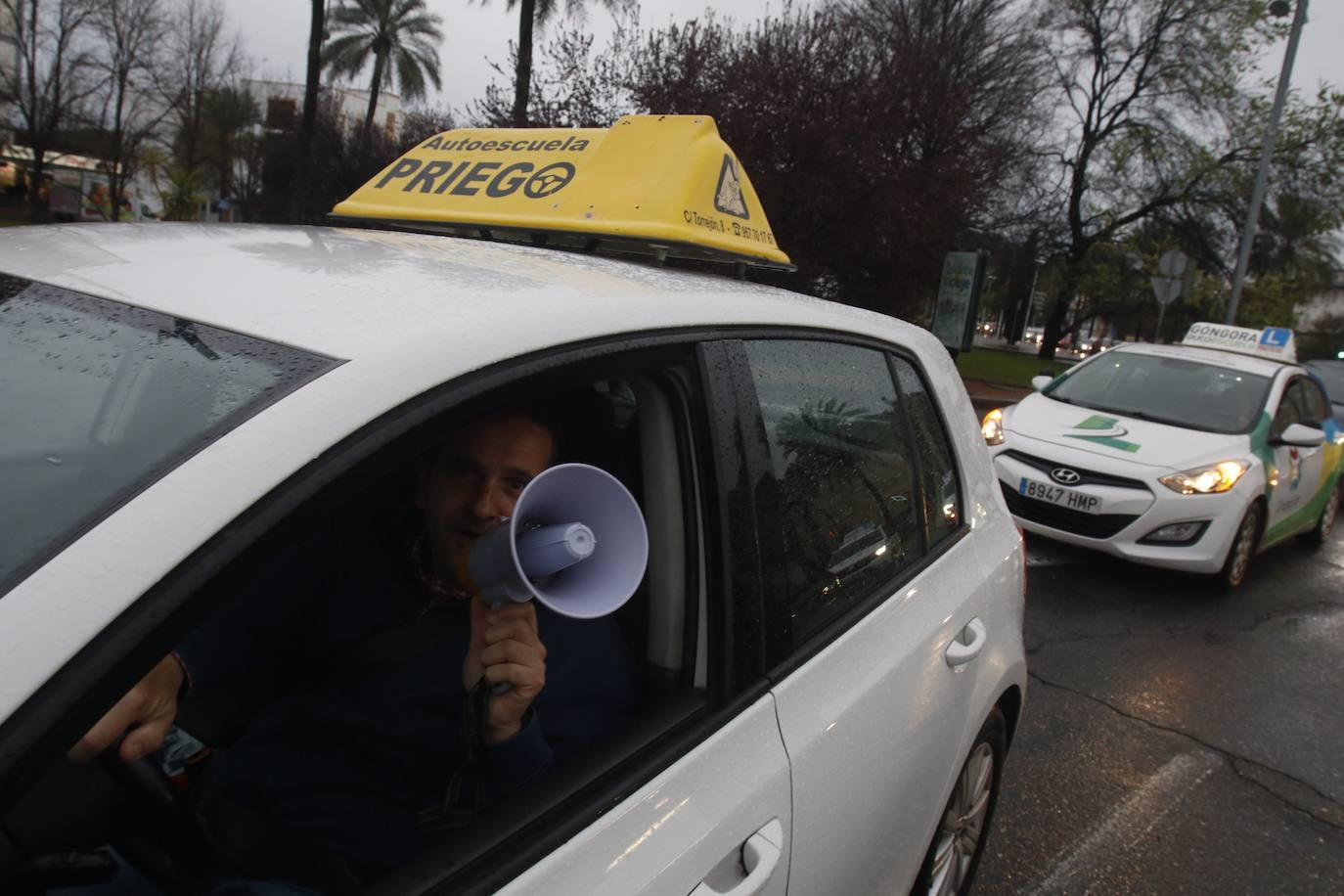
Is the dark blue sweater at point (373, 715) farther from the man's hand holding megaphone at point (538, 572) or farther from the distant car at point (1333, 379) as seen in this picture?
the distant car at point (1333, 379)

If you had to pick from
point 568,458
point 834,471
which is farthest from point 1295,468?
point 568,458

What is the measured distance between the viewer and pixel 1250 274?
107 ft

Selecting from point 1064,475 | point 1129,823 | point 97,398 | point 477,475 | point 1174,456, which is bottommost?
point 1129,823

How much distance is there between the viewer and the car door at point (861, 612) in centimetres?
149

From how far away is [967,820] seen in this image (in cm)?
229

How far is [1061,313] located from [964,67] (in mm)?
17179

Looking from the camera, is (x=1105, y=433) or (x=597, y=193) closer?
(x=597, y=193)

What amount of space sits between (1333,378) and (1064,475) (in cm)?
1140

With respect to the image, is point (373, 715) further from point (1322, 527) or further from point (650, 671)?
point (1322, 527)

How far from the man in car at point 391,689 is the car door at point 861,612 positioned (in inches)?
12.3

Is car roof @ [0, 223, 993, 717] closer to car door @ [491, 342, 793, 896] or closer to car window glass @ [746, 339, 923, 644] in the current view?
car window glass @ [746, 339, 923, 644]

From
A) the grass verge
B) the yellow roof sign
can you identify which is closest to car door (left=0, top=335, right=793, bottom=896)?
the yellow roof sign

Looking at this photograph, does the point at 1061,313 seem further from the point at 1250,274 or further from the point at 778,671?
the point at 778,671

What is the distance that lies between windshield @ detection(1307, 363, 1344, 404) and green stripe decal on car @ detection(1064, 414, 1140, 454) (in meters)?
8.67
